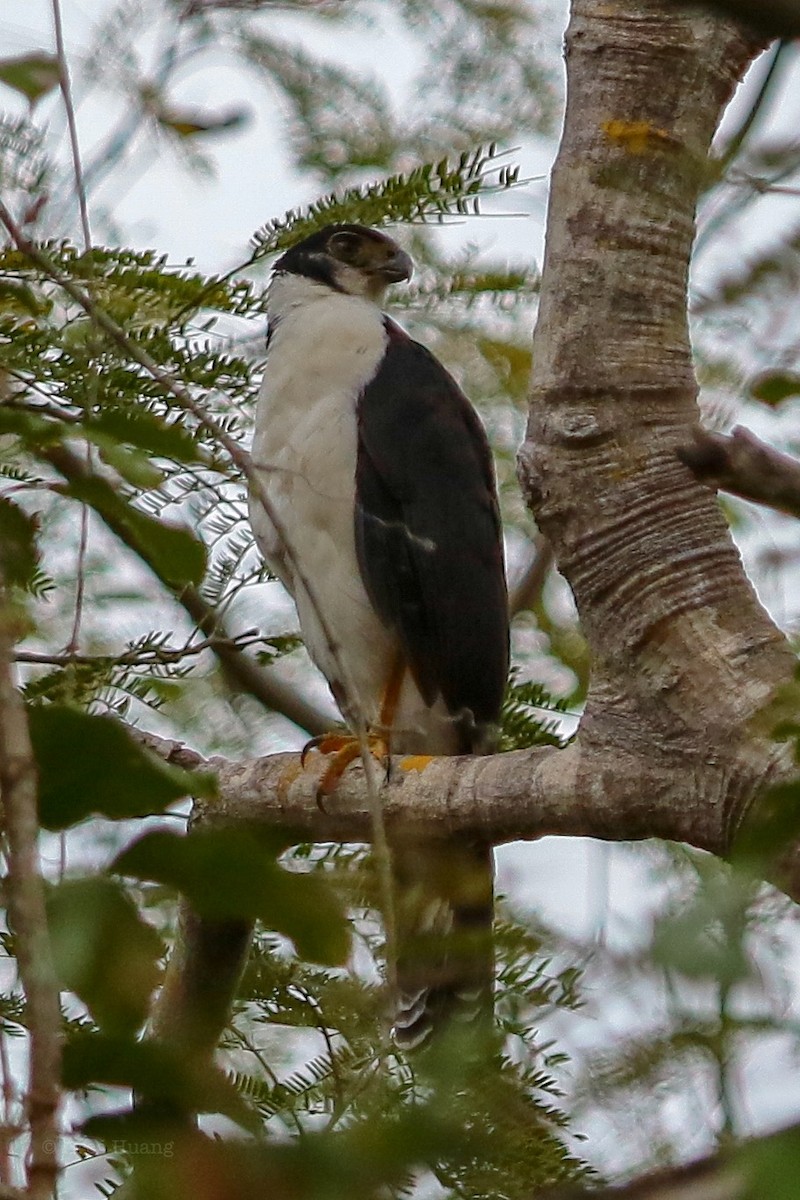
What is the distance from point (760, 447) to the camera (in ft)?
2.85

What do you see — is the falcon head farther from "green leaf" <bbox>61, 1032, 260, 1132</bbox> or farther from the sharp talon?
"green leaf" <bbox>61, 1032, 260, 1132</bbox>

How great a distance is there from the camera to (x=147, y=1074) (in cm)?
80

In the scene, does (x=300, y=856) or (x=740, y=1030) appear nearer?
(x=740, y=1030)

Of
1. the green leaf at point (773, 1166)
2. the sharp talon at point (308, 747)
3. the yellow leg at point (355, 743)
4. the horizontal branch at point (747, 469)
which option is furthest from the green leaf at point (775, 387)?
the sharp talon at point (308, 747)

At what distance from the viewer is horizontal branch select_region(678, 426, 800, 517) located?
0.84 metres

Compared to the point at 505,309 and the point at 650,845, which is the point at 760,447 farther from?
the point at 505,309

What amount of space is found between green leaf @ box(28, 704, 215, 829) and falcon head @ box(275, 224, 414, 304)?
320 centimetres

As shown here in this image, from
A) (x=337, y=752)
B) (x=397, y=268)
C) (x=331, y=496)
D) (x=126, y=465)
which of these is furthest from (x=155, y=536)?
(x=397, y=268)

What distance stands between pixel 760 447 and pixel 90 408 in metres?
1.03

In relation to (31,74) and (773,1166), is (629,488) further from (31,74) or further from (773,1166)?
(773,1166)

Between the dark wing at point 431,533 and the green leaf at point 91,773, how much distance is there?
2.55 m

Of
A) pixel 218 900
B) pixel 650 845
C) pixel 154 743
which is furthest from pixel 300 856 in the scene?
pixel 218 900

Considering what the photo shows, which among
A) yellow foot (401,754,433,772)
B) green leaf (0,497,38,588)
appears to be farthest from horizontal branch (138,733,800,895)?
green leaf (0,497,38,588)

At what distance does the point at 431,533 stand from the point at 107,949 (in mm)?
2756
